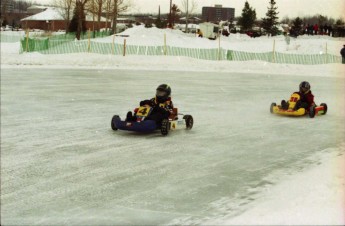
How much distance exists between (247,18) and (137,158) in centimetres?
7155

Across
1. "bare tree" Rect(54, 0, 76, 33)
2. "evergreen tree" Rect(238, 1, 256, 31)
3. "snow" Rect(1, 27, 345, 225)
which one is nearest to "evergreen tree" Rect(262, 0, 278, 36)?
"evergreen tree" Rect(238, 1, 256, 31)

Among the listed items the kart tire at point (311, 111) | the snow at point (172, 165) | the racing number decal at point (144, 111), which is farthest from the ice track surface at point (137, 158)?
the racing number decal at point (144, 111)

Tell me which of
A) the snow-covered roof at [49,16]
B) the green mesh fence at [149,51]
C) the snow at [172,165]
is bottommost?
the snow at [172,165]

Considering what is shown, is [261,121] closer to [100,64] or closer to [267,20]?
[100,64]

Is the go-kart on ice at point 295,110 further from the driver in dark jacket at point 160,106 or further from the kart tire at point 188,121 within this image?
the driver in dark jacket at point 160,106

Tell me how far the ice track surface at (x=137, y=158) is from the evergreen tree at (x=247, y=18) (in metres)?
64.0

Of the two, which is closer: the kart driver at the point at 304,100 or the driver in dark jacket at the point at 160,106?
the driver in dark jacket at the point at 160,106

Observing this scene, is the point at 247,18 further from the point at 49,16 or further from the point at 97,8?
the point at 49,16

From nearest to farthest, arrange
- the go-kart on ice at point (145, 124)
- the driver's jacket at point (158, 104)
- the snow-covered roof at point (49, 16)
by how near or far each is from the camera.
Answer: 1. the go-kart on ice at point (145, 124)
2. the driver's jacket at point (158, 104)
3. the snow-covered roof at point (49, 16)

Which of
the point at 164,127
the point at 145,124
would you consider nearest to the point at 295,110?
the point at 164,127

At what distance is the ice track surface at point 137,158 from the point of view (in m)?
4.48

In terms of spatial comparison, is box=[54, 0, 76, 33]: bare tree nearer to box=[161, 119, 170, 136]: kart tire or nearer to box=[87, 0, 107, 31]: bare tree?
box=[87, 0, 107, 31]: bare tree

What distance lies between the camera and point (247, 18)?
2985 inches

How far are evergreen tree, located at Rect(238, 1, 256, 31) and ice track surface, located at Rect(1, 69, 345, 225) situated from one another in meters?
64.0
